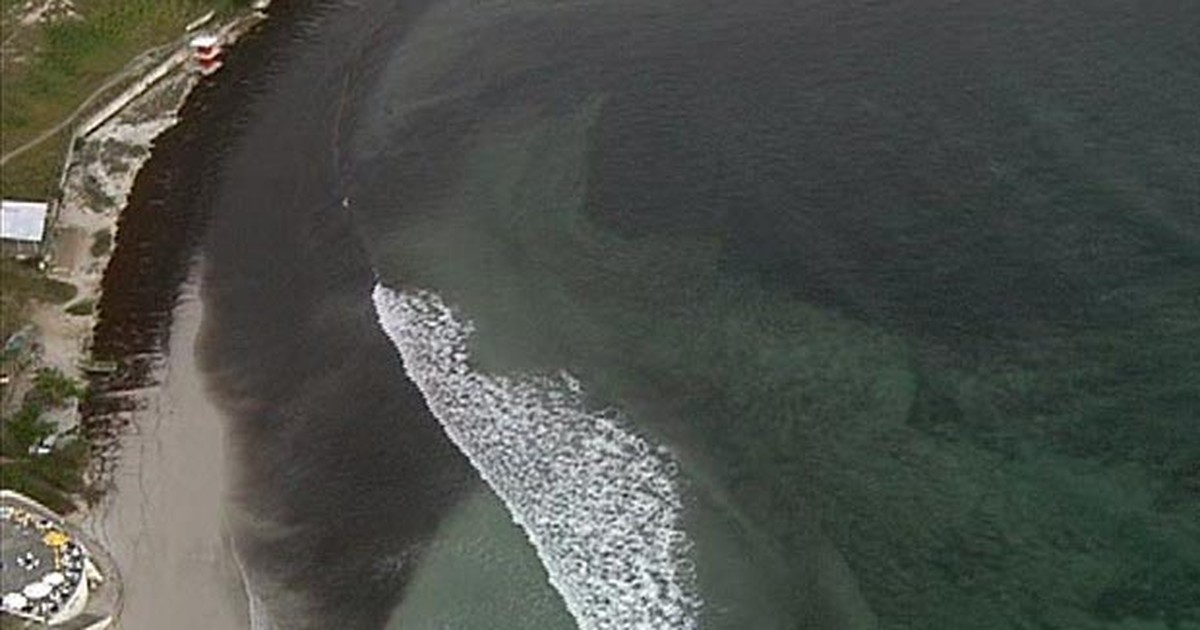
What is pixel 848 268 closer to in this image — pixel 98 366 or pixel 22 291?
pixel 98 366

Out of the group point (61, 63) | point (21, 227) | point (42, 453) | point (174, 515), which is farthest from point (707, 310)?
point (61, 63)

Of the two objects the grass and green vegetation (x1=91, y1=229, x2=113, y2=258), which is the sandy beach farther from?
the grass

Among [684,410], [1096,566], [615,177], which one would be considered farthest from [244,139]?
[1096,566]

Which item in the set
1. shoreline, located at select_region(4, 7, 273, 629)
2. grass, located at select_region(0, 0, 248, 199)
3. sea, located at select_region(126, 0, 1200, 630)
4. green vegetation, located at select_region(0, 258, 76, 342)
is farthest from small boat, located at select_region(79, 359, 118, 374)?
grass, located at select_region(0, 0, 248, 199)

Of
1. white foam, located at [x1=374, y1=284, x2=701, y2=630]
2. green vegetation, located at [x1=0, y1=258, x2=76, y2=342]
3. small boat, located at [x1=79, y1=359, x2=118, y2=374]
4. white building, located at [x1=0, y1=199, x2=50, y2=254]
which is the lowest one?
white foam, located at [x1=374, y1=284, x2=701, y2=630]

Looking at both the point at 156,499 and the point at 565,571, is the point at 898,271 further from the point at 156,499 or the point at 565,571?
the point at 156,499
